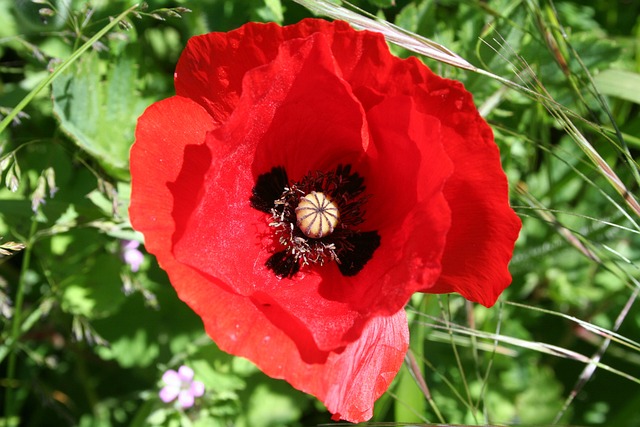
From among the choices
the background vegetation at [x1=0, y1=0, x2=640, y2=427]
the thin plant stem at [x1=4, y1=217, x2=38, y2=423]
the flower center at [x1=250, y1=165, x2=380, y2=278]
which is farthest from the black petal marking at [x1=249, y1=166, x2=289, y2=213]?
the thin plant stem at [x1=4, y1=217, x2=38, y2=423]

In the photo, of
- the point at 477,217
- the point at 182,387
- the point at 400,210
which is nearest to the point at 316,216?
the point at 400,210

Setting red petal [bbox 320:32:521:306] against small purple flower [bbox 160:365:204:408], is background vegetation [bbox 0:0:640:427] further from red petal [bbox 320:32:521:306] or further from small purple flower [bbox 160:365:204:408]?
red petal [bbox 320:32:521:306]

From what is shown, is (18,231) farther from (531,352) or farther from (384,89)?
(531,352)

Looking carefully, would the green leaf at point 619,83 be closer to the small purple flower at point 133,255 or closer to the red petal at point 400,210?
the red petal at point 400,210

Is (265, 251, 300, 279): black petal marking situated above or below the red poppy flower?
below

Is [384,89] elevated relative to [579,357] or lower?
Answer: elevated

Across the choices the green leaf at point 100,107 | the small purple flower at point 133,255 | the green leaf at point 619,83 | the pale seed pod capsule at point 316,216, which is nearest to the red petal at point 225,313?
the pale seed pod capsule at point 316,216

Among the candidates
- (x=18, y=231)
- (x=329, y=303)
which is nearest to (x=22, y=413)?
(x=18, y=231)
